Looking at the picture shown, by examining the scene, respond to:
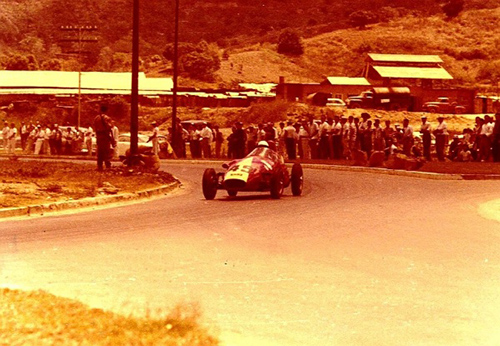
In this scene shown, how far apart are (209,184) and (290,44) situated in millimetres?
112160

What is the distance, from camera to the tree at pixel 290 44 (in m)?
132

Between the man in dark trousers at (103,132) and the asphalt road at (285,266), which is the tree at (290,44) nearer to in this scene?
the man in dark trousers at (103,132)

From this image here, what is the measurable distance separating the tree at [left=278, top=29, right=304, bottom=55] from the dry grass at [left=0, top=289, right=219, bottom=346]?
124m

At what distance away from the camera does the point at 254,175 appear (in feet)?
69.9

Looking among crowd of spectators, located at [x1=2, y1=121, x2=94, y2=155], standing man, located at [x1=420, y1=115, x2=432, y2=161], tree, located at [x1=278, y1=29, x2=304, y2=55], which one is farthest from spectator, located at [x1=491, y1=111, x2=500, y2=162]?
tree, located at [x1=278, y1=29, x2=304, y2=55]

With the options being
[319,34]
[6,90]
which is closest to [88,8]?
[319,34]

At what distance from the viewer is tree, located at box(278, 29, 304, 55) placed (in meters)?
132

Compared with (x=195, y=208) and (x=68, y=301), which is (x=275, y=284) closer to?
(x=68, y=301)

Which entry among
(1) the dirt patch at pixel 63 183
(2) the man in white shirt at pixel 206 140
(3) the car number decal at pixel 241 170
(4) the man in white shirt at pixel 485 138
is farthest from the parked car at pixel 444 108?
(3) the car number decal at pixel 241 170

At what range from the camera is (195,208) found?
773 inches

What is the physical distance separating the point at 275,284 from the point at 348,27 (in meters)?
148

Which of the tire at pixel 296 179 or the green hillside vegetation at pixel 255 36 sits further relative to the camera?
the green hillside vegetation at pixel 255 36

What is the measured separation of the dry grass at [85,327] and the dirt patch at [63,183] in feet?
33.8

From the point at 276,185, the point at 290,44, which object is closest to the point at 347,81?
the point at 290,44
